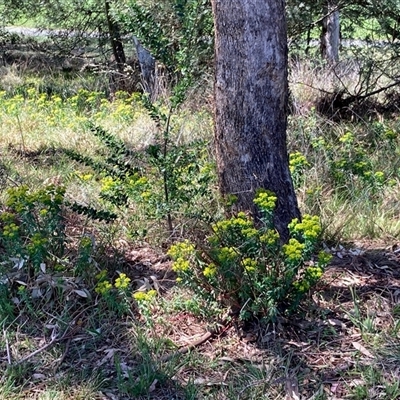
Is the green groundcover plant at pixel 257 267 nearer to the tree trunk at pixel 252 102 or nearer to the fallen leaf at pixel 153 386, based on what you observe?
the tree trunk at pixel 252 102

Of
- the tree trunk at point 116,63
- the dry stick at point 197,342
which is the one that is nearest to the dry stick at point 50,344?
the dry stick at point 197,342

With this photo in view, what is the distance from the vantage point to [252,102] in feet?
12.1

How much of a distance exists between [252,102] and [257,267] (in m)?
1.02

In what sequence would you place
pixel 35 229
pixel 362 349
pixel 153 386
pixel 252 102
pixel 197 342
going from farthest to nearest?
1. pixel 35 229
2. pixel 252 102
3. pixel 197 342
4. pixel 362 349
5. pixel 153 386

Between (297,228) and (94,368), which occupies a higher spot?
(297,228)

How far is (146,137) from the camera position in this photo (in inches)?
259

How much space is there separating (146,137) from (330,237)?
2.85 meters

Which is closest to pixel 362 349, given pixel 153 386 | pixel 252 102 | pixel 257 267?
pixel 257 267

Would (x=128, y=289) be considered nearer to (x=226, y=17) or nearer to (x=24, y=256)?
(x=24, y=256)

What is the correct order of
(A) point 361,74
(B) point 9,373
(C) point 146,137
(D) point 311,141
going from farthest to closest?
(A) point 361,74 < (C) point 146,137 < (D) point 311,141 < (B) point 9,373

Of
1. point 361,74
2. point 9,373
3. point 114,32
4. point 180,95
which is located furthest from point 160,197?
point 114,32

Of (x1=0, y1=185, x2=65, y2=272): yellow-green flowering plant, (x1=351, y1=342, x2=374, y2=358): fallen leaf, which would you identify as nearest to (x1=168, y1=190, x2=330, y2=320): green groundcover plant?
(x1=351, y1=342, x2=374, y2=358): fallen leaf

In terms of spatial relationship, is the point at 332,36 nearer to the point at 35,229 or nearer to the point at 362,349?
the point at 35,229

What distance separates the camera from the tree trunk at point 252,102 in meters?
3.61
